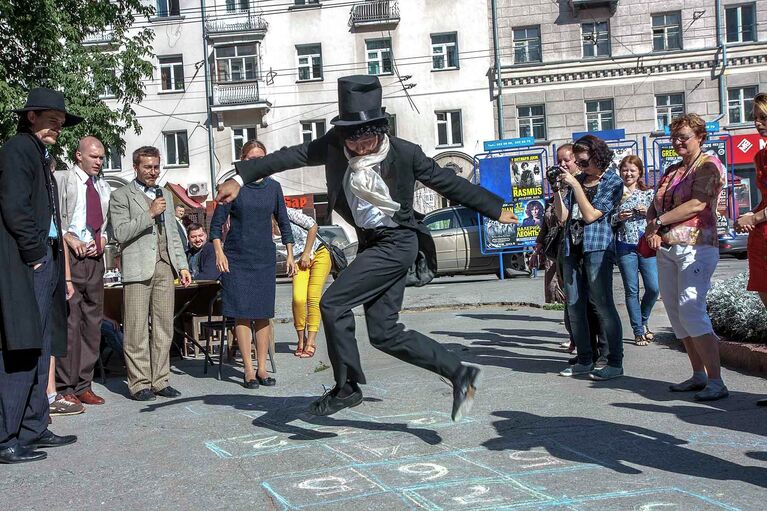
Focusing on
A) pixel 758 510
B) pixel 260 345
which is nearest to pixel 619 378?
pixel 260 345

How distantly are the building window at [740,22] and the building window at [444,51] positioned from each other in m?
10.7

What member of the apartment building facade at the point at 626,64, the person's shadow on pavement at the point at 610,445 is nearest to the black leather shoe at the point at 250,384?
the person's shadow on pavement at the point at 610,445

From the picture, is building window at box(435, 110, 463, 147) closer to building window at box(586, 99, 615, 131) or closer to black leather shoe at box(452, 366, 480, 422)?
building window at box(586, 99, 615, 131)

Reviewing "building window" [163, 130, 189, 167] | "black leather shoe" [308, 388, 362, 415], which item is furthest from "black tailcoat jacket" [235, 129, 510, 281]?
"building window" [163, 130, 189, 167]

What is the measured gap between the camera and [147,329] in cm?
792

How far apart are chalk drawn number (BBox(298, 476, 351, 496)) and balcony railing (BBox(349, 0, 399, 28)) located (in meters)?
35.1

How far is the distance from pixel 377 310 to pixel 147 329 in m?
2.92

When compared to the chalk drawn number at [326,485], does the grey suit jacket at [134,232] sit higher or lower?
higher

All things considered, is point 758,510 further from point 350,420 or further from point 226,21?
point 226,21

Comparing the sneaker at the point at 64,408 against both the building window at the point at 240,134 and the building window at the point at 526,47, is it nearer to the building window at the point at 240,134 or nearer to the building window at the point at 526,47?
the building window at the point at 526,47

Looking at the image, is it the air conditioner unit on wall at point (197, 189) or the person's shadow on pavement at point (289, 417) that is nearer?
the person's shadow on pavement at point (289, 417)

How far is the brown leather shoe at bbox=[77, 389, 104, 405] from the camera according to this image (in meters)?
7.68

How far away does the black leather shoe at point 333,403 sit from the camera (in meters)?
5.88

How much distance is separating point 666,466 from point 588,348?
10.8ft
